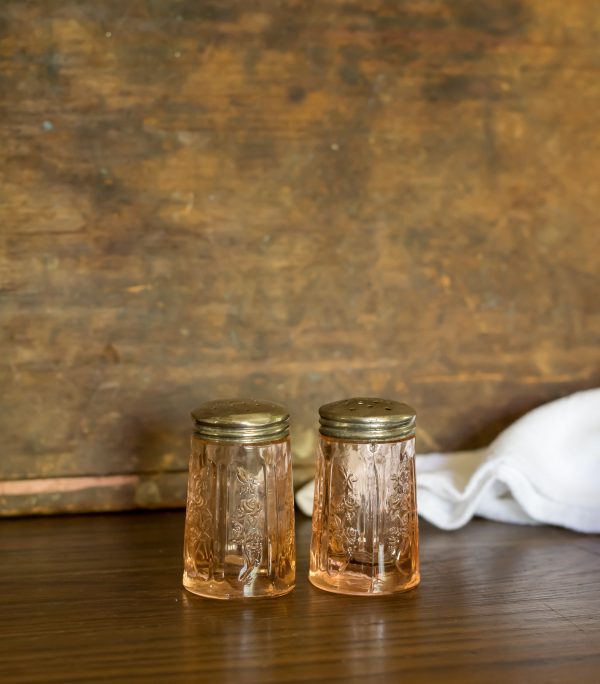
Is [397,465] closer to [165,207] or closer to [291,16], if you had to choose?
[165,207]

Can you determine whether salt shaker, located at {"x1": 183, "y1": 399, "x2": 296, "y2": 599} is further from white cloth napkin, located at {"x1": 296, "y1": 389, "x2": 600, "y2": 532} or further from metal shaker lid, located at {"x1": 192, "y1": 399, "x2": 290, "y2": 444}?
white cloth napkin, located at {"x1": 296, "y1": 389, "x2": 600, "y2": 532}

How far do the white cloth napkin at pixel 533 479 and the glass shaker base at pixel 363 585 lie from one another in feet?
0.61

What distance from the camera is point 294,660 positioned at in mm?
659

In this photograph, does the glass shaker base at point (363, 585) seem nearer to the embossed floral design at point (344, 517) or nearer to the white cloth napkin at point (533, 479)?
the embossed floral design at point (344, 517)

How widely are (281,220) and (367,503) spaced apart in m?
0.37

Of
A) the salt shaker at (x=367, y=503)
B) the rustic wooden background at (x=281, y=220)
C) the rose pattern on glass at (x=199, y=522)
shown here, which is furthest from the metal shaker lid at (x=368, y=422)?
the rustic wooden background at (x=281, y=220)

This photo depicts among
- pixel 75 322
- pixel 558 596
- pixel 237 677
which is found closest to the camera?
pixel 237 677

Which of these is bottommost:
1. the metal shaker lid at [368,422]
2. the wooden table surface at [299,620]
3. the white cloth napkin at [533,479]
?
the wooden table surface at [299,620]

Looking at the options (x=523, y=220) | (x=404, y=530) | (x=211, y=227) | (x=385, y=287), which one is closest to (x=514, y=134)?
(x=523, y=220)

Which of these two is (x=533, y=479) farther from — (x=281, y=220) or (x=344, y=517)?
(x=281, y=220)

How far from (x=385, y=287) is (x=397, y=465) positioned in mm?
304

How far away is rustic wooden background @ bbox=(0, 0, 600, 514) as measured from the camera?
0.99m

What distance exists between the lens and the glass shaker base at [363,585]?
793mm

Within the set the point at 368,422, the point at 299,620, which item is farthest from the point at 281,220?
the point at 299,620
